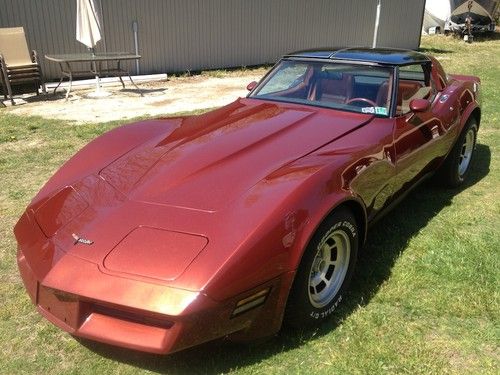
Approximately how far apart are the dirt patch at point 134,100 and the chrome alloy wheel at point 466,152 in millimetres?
4736

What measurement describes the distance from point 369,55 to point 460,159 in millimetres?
1572

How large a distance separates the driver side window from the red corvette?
4 centimetres

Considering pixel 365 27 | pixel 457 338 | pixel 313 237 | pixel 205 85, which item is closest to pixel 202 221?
pixel 313 237

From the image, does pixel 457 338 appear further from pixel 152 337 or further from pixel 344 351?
pixel 152 337

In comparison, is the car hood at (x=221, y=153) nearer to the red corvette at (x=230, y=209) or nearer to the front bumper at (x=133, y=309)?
the red corvette at (x=230, y=209)

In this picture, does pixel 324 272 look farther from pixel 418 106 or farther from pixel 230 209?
pixel 418 106

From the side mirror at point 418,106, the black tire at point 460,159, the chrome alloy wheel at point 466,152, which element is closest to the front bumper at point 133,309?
the side mirror at point 418,106

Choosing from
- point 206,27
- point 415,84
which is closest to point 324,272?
point 415,84

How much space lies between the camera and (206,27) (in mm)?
12656

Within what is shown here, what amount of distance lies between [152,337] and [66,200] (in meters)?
1.09

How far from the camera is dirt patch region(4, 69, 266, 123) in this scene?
8016 millimetres

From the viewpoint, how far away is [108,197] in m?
2.74

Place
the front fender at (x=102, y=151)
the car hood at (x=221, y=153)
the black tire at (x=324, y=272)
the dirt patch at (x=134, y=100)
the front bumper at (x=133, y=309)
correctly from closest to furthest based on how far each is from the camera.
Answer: the front bumper at (x=133, y=309), the black tire at (x=324, y=272), the car hood at (x=221, y=153), the front fender at (x=102, y=151), the dirt patch at (x=134, y=100)

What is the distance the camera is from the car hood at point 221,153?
268 cm
